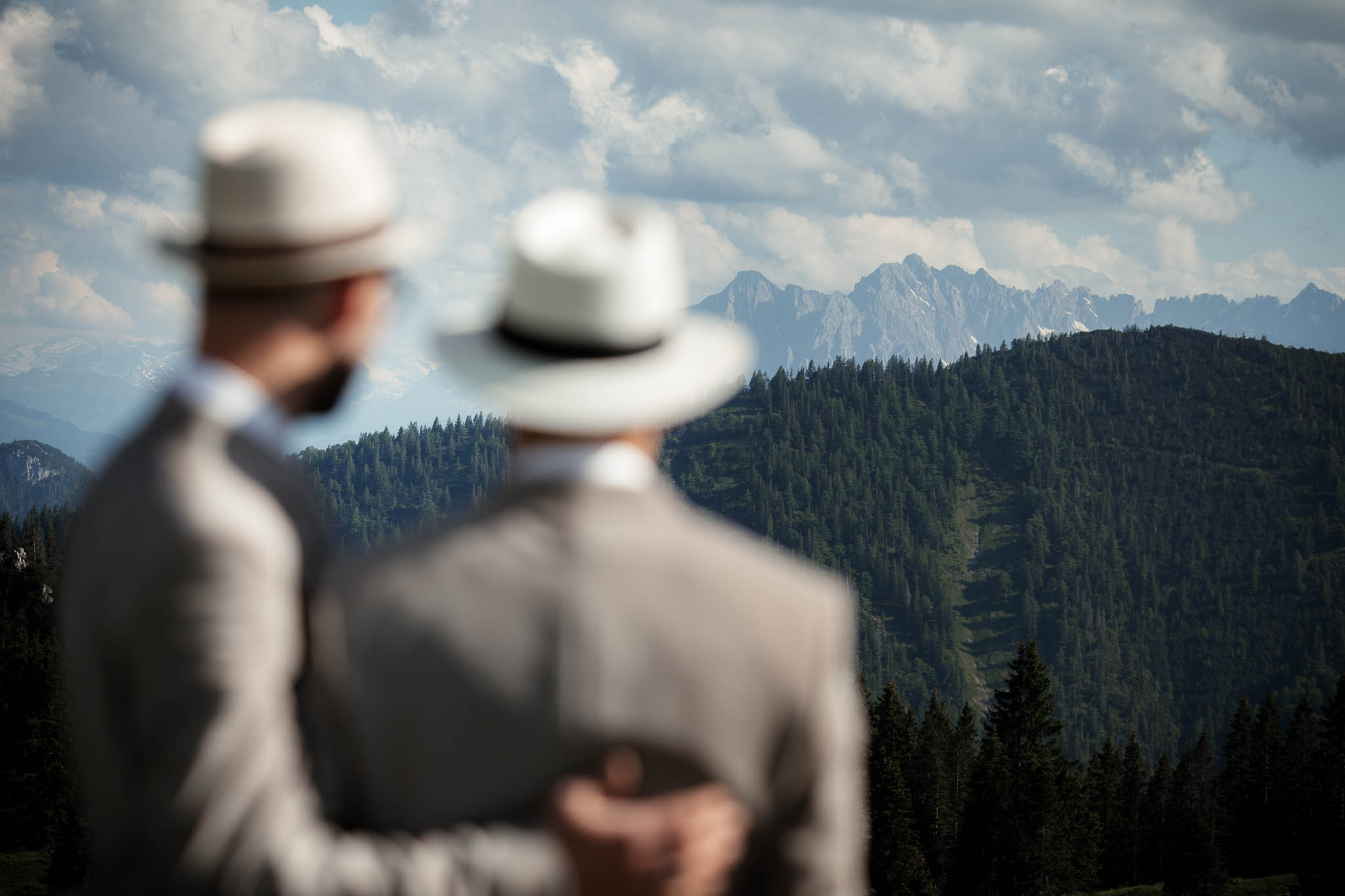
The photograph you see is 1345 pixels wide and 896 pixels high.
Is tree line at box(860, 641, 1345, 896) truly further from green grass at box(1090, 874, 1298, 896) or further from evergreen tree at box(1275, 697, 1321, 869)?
green grass at box(1090, 874, 1298, 896)

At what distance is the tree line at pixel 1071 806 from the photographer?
76.0m

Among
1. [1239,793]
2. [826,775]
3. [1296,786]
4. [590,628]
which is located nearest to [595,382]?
[590,628]

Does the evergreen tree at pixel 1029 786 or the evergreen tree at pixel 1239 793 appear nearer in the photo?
the evergreen tree at pixel 1029 786

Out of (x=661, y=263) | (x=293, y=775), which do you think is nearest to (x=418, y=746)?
(x=293, y=775)

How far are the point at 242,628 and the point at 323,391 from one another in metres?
0.82

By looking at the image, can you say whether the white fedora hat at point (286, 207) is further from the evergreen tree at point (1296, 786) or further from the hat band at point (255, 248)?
the evergreen tree at point (1296, 786)

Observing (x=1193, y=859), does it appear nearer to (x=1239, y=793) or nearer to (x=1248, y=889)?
(x=1248, y=889)

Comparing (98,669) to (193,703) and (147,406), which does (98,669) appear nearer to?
(193,703)

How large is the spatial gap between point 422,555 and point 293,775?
633mm

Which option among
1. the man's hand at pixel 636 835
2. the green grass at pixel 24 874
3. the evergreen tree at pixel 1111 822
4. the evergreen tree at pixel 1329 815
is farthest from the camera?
the evergreen tree at pixel 1111 822

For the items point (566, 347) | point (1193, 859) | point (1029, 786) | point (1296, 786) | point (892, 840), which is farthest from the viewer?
point (1296, 786)

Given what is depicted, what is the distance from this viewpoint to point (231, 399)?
3.12m

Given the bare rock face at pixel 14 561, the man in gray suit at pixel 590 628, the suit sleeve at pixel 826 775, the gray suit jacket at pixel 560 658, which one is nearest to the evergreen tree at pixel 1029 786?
the suit sleeve at pixel 826 775

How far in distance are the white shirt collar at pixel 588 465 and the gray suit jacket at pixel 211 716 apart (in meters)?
0.70
